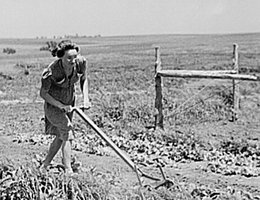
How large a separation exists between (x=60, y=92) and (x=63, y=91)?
0.03 metres

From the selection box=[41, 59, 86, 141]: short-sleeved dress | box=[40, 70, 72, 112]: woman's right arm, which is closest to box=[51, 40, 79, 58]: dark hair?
box=[41, 59, 86, 141]: short-sleeved dress

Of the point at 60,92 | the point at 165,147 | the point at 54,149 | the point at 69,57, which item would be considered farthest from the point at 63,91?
the point at 165,147

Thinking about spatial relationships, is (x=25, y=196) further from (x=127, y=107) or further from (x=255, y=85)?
(x=255, y=85)

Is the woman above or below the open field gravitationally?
above

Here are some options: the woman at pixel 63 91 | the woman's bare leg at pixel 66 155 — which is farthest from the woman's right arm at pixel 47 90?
the woman's bare leg at pixel 66 155

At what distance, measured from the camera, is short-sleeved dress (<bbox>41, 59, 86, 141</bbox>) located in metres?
5.50

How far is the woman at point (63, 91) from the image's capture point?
543 cm

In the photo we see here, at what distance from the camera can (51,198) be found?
4.34 metres

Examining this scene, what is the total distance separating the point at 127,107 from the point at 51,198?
6171 mm

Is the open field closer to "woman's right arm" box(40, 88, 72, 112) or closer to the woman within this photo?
the woman

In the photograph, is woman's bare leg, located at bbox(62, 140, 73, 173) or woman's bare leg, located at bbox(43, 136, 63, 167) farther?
woman's bare leg, located at bbox(43, 136, 63, 167)

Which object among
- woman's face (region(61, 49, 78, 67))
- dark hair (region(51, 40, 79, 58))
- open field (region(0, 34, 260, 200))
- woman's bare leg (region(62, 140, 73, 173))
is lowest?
open field (region(0, 34, 260, 200))

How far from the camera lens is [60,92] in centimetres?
568

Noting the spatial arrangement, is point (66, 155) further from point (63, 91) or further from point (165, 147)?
point (165, 147)
